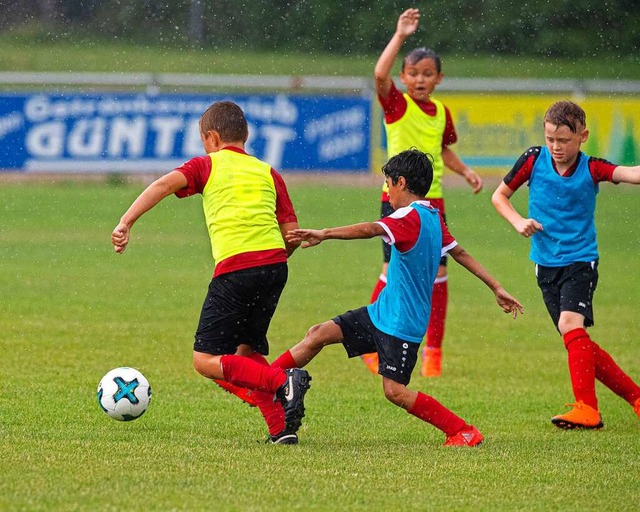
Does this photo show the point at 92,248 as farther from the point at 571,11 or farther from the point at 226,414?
the point at 571,11

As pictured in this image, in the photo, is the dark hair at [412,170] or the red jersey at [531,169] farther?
the red jersey at [531,169]

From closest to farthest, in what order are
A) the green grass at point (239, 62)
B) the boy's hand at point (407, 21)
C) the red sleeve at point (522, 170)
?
the red sleeve at point (522, 170) < the boy's hand at point (407, 21) < the green grass at point (239, 62)

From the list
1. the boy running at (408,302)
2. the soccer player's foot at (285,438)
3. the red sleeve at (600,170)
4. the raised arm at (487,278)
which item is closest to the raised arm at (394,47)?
the red sleeve at (600,170)

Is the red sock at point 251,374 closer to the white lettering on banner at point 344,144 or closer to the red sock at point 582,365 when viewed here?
the red sock at point 582,365

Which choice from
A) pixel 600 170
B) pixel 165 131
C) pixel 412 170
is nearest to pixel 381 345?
pixel 412 170

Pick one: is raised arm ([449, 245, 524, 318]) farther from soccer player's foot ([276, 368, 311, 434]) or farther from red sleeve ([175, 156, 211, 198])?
red sleeve ([175, 156, 211, 198])

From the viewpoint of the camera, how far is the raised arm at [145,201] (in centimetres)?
520

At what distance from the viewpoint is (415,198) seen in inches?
222

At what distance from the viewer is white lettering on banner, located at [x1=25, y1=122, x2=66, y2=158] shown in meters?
20.7

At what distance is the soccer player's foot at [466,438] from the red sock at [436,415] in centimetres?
2

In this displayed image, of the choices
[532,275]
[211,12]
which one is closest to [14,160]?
[211,12]

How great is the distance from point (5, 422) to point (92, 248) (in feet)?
27.7

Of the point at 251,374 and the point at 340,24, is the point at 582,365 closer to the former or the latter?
the point at 251,374

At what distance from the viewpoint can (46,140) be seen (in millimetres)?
20750
